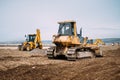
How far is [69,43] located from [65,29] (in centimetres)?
142

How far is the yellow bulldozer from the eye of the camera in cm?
1938

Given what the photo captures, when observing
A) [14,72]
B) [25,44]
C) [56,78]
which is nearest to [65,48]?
[14,72]

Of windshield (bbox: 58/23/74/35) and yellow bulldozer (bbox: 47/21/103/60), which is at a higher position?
windshield (bbox: 58/23/74/35)

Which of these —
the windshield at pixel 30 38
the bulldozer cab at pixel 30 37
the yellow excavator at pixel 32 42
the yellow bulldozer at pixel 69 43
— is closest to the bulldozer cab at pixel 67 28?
the yellow bulldozer at pixel 69 43

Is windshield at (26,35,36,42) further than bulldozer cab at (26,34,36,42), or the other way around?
windshield at (26,35,36,42)

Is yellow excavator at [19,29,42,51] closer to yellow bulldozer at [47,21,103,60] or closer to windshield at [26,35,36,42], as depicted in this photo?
windshield at [26,35,36,42]

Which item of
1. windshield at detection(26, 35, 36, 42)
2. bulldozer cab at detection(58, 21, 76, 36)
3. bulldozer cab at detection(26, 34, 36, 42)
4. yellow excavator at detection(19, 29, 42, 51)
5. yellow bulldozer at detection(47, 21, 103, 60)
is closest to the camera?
yellow bulldozer at detection(47, 21, 103, 60)

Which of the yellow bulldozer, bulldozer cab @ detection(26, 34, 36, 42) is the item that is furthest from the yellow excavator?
the yellow bulldozer

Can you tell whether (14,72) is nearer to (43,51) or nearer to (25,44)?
(43,51)

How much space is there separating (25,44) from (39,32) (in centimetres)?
365

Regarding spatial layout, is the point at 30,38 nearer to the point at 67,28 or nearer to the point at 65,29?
the point at 65,29

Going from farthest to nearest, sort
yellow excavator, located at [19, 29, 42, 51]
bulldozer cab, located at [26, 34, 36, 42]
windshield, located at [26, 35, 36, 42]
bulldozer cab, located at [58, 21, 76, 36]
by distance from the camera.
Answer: windshield, located at [26, 35, 36, 42] → bulldozer cab, located at [26, 34, 36, 42] → yellow excavator, located at [19, 29, 42, 51] → bulldozer cab, located at [58, 21, 76, 36]

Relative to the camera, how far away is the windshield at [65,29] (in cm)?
1984

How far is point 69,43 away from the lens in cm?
1952
